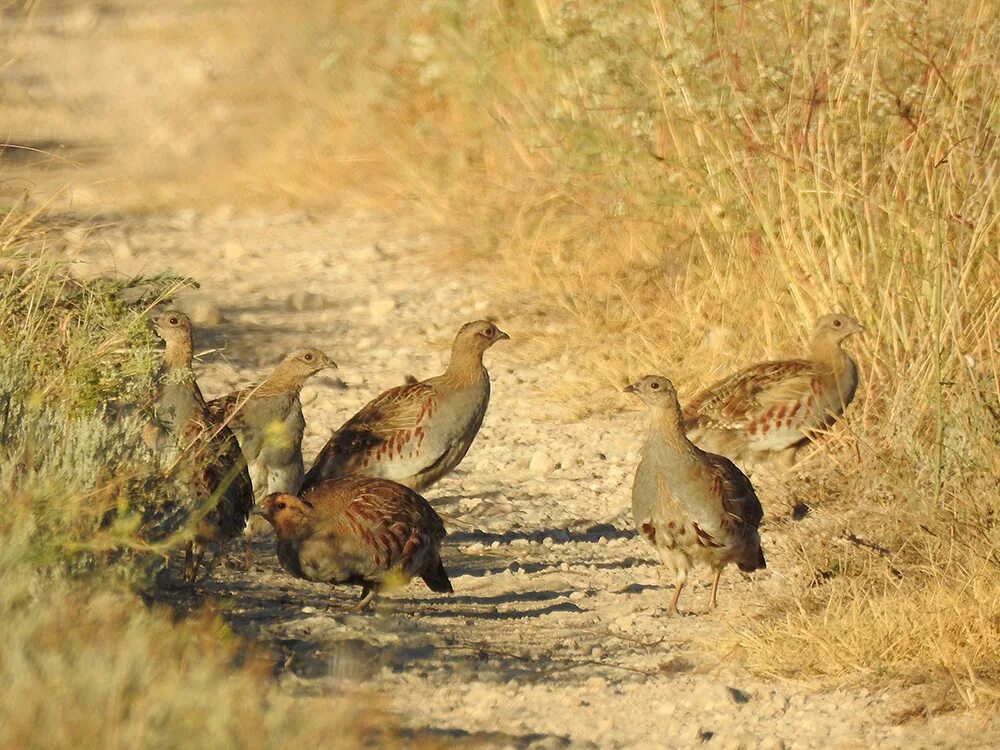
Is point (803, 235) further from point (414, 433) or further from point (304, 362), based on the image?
point (304, 362)

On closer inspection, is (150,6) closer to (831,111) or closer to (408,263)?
(408,263)

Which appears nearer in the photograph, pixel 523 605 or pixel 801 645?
pixel 801 645

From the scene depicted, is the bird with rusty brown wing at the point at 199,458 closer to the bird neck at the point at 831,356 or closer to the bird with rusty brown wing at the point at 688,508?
the bird with rusty brown wing at the point at 688,508

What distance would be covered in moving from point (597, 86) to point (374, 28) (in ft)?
18.6

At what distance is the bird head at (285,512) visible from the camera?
5961mm

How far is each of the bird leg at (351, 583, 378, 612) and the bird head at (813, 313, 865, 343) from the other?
8.73 feet

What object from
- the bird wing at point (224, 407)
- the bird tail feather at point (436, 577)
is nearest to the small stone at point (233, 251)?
the bird wing at point (224, 407)

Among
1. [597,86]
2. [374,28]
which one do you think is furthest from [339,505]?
[374,28]

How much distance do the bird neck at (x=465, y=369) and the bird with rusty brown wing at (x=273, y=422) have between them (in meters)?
0.58

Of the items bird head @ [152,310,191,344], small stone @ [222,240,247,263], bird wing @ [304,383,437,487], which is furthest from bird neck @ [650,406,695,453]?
small stone @ [222,240,247,263]

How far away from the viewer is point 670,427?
663cm

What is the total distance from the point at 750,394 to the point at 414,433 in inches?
62.6

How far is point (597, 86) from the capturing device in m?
9.44

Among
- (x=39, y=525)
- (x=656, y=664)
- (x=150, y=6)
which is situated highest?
(x=150, y=6)
